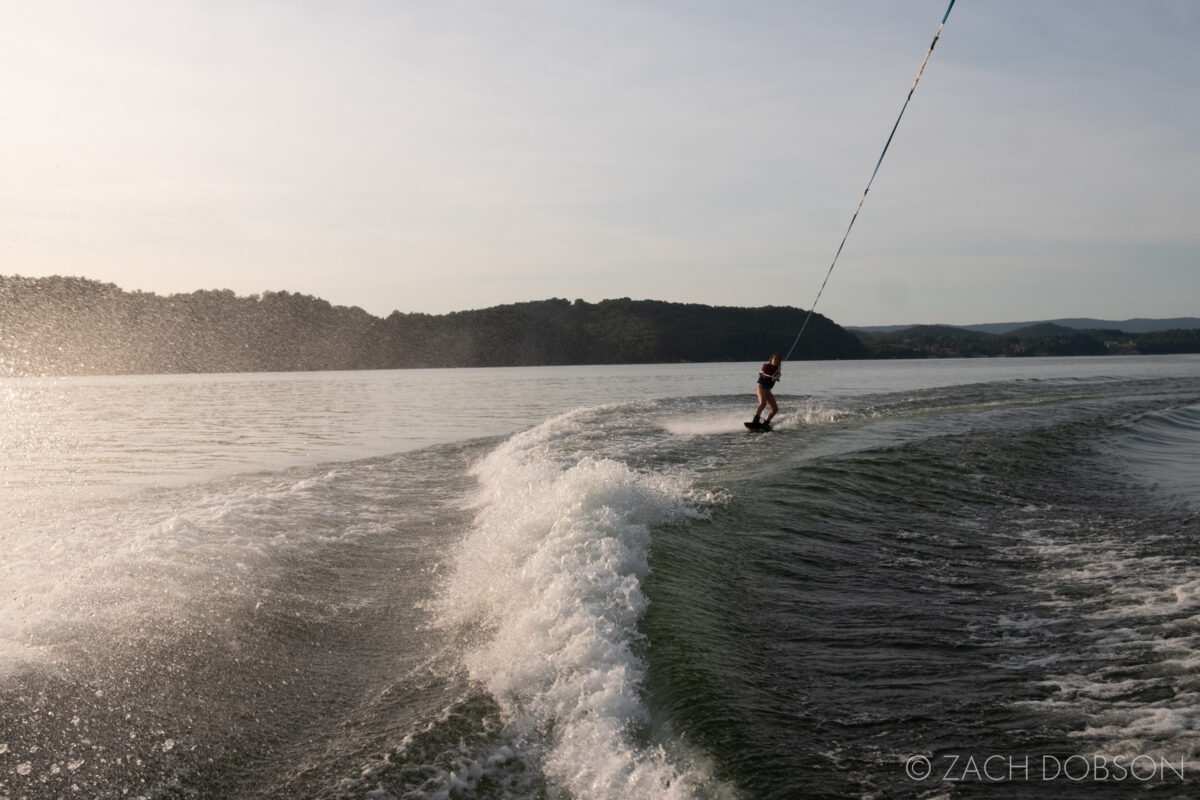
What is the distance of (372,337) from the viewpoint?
11131cm

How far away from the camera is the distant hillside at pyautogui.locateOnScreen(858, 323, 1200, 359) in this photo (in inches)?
4891

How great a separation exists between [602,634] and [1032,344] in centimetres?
16126

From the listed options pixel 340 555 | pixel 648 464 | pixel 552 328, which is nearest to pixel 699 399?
pixel 648 464

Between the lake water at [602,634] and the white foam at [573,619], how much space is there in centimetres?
3

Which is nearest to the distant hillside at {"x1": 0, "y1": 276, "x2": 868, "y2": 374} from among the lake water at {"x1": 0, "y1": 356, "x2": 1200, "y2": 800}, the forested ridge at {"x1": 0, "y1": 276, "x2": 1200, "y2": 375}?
the forested ridge at {"x1": 0, "y1": 276, "x2": 1200, "y2": 375}

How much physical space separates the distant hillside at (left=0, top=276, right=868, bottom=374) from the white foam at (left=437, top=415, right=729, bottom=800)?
60.5m

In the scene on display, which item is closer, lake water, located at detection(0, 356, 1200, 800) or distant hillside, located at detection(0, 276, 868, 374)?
lake water, located at detection(0, 356, 1200, 800)

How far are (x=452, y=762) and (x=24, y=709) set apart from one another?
2.48m

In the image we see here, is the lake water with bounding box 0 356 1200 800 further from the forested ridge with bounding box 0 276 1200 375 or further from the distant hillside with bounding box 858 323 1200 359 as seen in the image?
the distant hillside with bounding box 858 323 1200 359

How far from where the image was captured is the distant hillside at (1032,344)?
124231 millimetres

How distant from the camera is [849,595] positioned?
631 centimetres

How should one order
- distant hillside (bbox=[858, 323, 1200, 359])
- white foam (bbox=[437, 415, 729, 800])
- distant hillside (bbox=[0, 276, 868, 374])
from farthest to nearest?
distant hillside (bbox=[858, 323, 1200, 359]) → distant hillside (bbox=[0, 276, 868, 374]) → white foam (bbox=[437, 415, 729, 800])

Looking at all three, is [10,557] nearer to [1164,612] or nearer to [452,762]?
[452,762]

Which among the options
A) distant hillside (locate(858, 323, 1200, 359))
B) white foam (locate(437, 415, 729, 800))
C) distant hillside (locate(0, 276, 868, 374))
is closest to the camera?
white foam (locate(437, 415, 729, 800))
